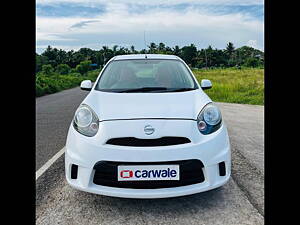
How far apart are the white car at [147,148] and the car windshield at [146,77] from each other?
0.46 m

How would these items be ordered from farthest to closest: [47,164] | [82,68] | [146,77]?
[82,68]
[47,164]
[146,77]

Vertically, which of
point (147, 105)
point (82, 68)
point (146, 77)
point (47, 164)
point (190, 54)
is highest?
point (190, 54)

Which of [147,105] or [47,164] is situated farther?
[47,164]

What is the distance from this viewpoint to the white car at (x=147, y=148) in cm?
227

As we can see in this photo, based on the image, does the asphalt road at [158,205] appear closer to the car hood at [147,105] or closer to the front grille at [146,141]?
the front grille at [146,141]

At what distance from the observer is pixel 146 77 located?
3523 millimetres

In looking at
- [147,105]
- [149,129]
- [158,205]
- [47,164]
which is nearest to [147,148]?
[149,129]

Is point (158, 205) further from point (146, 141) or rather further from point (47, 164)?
point (47, 164)

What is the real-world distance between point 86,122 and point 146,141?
1.99 feet

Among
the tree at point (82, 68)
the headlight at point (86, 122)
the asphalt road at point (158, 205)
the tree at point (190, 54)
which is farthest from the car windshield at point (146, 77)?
the tree at point (190, 54)

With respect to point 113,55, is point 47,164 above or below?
below
